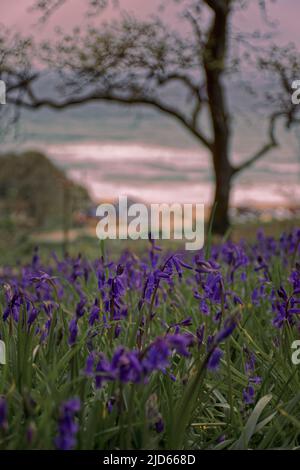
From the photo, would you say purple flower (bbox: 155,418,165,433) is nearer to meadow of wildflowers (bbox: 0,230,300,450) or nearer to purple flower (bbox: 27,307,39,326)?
meadow of wildflowers (bbox: 0,230,300,450)

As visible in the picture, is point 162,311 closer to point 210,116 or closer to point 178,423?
point 178,423

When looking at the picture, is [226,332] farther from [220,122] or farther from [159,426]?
[220,122]

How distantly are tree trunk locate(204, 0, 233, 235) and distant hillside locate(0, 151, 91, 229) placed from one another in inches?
417

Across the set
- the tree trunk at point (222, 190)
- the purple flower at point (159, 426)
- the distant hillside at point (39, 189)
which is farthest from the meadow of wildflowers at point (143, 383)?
the distant hillside at point (39, 189)

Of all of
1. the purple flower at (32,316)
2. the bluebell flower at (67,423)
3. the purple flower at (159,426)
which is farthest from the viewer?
the purple flower at (32,316)

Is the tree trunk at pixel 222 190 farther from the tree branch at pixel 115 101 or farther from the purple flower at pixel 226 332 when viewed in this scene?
the purple flower at pixel 226 332

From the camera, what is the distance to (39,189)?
1238 inches

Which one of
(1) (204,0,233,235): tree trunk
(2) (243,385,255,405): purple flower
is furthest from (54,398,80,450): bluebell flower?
(1) (204,0,233,235): tree trunk

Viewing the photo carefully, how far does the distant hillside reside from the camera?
2959cm

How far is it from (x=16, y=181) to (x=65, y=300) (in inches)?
946

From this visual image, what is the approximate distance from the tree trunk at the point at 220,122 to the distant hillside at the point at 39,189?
10604mm

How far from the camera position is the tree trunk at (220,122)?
56.9ft

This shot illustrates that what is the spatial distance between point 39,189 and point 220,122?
47.6ft

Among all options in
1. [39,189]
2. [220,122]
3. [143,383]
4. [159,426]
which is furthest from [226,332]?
[39,189]
